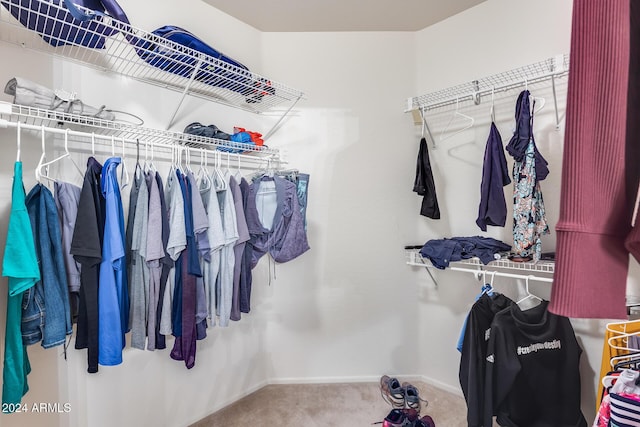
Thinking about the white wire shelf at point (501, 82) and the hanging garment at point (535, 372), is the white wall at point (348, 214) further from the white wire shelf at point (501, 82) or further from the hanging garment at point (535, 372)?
the hanging garment at point (535, 372)

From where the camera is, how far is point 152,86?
74.0 inches

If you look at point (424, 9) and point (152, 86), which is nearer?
point (152, 86)

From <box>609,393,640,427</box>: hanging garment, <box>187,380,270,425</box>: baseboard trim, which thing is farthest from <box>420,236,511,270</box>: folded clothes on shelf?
<box>187,380,270,425</box>: baseboard trim

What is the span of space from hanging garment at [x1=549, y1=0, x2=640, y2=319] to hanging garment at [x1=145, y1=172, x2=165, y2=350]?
1449 millimetres

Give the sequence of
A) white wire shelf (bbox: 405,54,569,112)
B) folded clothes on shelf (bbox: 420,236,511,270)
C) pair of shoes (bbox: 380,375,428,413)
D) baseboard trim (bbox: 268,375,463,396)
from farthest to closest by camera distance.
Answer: baseboard trim (bbox: 268,375,463,396) < pair of shoes (bbox: 380,375,428,413) < folded clothes on shelf (bbox: 420,236,511,270) < white wire shelf (bbox: 405,54,569,112)

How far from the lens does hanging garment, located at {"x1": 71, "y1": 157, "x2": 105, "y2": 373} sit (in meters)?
1.26

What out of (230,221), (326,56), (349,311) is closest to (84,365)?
(230,221)

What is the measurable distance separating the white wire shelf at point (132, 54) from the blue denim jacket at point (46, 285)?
69 centimetres

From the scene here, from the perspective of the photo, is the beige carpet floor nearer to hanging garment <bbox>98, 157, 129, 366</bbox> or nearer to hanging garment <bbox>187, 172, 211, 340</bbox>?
hanging garment <bbox>187, 172, 211, 340</bbox>

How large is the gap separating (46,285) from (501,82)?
2.58 meters

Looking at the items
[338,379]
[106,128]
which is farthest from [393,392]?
[106,128]

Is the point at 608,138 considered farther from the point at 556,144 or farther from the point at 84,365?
the point at 84,365

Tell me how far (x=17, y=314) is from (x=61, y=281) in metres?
0.16

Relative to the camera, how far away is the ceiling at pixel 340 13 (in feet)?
7.19
